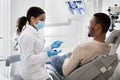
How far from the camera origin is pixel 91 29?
5.98 feet

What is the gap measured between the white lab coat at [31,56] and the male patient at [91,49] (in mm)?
183

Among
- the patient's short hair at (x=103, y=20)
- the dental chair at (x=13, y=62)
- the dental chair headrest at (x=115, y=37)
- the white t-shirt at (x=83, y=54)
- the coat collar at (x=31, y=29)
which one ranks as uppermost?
the patient's short hair at (x=103, y=20)

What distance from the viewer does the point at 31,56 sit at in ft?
5.66

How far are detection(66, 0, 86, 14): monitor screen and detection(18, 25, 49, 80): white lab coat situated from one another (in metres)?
1.75

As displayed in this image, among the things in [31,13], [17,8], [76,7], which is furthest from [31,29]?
[17,8]

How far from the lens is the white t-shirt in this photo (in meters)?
1.67

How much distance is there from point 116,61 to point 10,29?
2822 millimetres

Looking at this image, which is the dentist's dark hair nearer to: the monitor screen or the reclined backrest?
the reclined backrest

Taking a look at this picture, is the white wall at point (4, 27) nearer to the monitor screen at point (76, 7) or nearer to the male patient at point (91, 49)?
the monitor screen at point (76, 7)

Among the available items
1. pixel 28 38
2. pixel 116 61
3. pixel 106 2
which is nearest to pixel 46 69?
pixel 28 38

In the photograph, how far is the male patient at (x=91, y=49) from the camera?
66.1 inches

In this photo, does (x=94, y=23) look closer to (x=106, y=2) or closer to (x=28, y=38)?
(x=28, y=38)

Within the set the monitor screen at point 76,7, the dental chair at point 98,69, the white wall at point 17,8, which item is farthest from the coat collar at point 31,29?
the white wall at point 17,8

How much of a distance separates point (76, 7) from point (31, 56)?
2.00 meters
